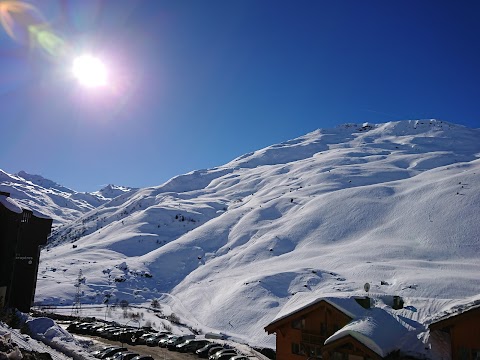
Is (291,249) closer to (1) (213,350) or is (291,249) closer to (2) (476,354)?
(1) (213,350)

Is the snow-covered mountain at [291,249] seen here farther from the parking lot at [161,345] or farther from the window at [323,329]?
the parking lot at [161,345]

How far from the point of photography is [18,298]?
104 ft

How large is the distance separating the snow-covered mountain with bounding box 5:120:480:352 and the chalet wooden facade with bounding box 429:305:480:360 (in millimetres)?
2249

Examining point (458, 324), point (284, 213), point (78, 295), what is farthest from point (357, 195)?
point (458, 324)

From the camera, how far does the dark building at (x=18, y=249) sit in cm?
2667

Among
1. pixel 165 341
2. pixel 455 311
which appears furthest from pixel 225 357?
pixel 455 311

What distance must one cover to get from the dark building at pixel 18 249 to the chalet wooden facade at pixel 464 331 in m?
24.3

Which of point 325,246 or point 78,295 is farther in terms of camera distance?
point 325,246

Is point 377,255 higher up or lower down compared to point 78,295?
higher up

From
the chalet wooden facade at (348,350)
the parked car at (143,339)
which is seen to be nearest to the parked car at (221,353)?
the parked car at (143,339)

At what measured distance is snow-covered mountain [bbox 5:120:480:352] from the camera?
183 feet

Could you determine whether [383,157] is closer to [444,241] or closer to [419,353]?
[444,241]

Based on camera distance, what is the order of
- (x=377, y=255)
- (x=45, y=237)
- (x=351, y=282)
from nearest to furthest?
(x=45, y=237)
(x=351, y=282)
(x=377, y=255)

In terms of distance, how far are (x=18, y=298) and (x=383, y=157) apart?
483 ft
